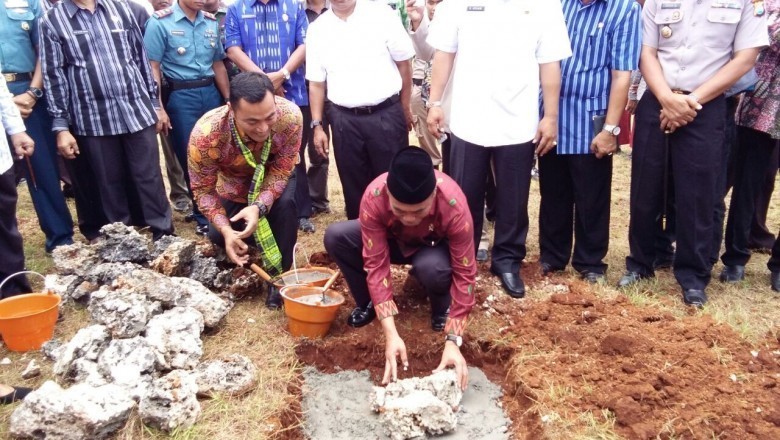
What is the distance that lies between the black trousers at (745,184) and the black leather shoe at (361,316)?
2615 mm

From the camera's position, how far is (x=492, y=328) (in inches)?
145

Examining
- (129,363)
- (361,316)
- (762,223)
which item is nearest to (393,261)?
(361,316)

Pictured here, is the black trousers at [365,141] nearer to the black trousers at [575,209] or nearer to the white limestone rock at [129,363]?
the black trousers at [575,209]

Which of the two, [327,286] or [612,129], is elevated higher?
[612,129]

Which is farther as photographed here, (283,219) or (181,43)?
(181,43)

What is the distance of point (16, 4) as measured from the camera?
439cm

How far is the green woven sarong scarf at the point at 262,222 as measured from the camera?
3.76 metres

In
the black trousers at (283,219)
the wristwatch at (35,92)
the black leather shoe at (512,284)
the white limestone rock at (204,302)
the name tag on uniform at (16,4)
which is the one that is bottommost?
the black leather shoe at (512,284)

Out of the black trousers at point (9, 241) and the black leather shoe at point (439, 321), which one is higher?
the black trousers at point (9, 241)

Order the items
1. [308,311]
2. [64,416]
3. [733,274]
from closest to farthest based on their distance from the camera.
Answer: [64,416]
[308,311]
[733,274]

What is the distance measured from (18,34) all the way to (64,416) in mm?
3114

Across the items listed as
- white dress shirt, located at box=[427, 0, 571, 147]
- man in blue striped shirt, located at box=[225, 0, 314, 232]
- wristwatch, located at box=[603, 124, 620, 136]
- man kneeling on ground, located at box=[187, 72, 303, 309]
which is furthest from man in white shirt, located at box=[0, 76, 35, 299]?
wristwatch, located at box=[603, 124, 620, 136]

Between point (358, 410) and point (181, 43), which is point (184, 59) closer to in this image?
point (181, 43)

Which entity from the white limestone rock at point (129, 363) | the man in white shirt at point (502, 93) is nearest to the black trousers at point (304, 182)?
the man in white shirt at point (502, 93)
